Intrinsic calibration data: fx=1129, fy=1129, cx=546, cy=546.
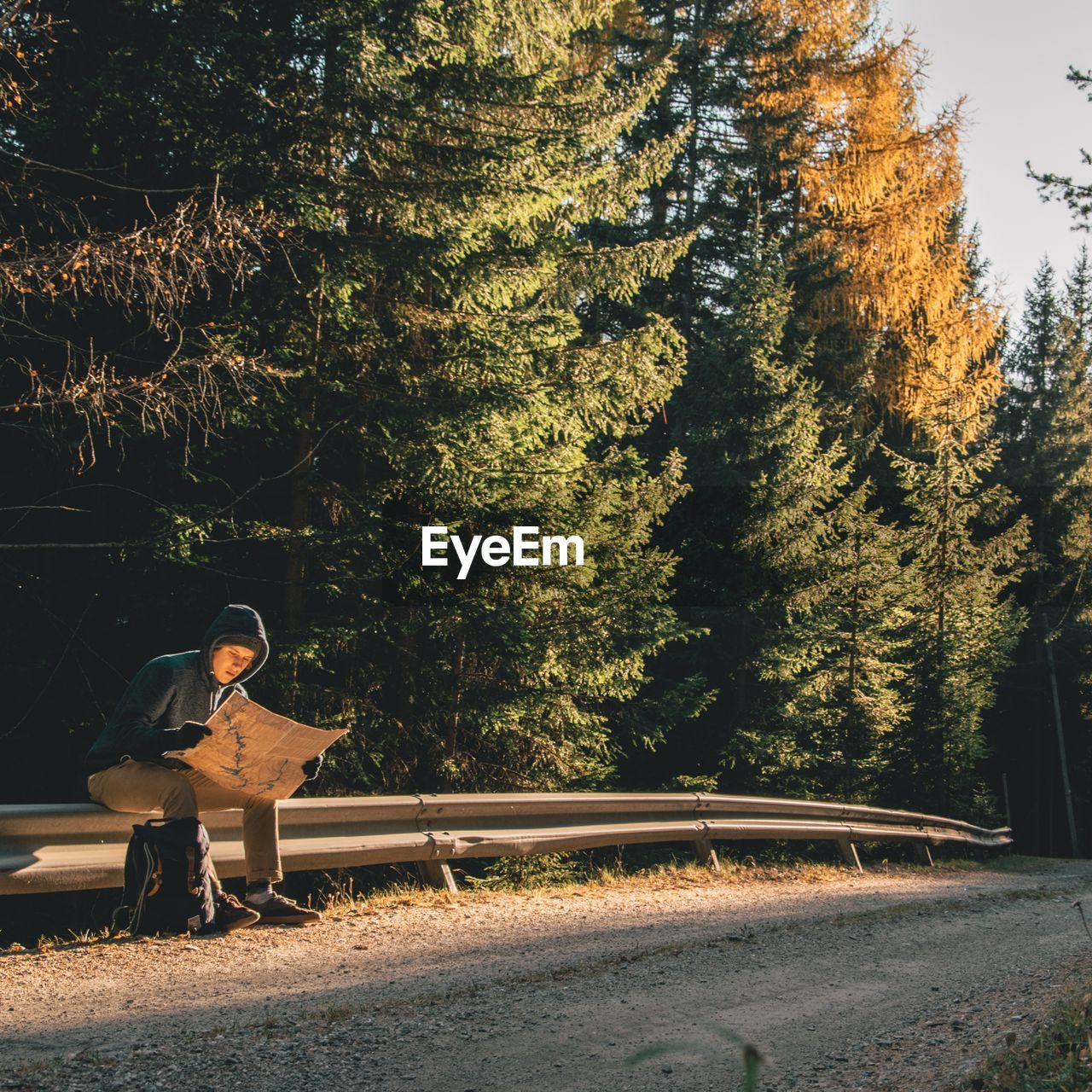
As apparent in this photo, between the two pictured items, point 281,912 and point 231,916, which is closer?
point 231,916

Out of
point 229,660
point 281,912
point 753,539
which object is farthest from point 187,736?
point 753,539

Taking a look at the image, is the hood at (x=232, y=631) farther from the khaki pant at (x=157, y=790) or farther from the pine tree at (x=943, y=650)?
the pine tree at (x=943, y=650)

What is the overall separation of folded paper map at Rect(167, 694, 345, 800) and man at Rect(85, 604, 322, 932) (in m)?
0.09

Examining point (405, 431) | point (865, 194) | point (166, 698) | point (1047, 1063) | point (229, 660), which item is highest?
point (865, 194)

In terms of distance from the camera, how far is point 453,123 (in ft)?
36.7

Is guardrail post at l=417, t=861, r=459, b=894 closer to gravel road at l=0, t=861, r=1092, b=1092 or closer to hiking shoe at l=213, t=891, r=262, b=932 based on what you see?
gravel road at l=0, t=861, r=1092, b=1092

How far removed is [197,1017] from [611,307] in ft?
57.8

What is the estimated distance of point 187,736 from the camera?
17.9 ft

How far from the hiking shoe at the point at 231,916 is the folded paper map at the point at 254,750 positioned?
0.57 metres

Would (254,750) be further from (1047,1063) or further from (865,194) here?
(865,194)

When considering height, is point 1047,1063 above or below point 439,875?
below

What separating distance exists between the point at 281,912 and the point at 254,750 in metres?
1.02

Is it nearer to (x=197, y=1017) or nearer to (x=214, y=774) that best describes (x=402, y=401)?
(x=214, y=774)

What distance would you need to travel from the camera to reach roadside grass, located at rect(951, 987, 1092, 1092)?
3.53m
